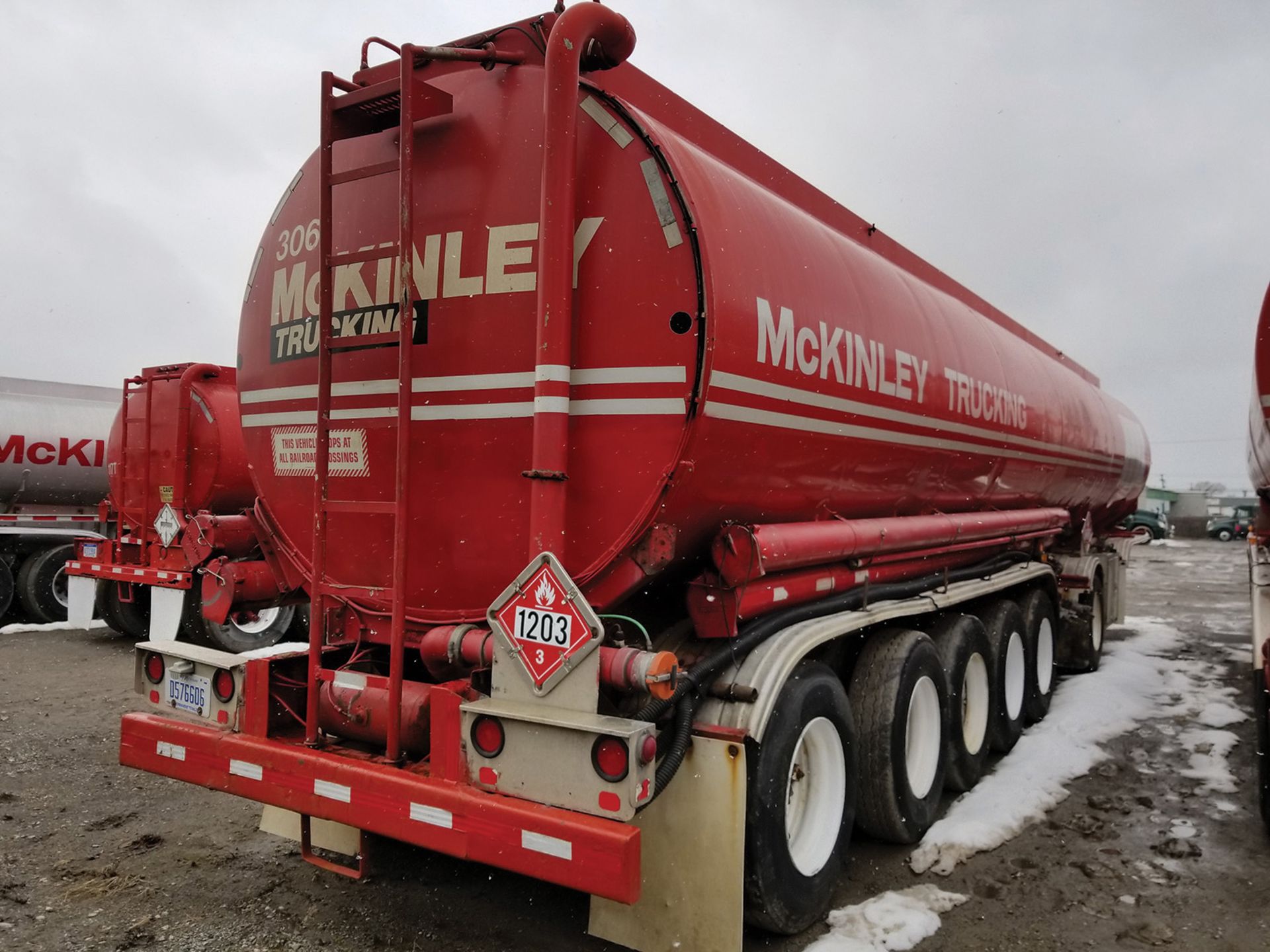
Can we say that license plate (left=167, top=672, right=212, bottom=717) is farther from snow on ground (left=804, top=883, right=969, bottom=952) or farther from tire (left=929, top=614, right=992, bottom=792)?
tire (left=929, top=614, right=992, bottom=792)

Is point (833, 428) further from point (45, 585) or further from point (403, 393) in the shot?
point (45, 585)

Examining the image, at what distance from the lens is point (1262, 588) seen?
6395mm

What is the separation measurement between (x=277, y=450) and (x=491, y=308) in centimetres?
135

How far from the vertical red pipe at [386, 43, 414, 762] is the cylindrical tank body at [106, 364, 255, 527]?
254 inches

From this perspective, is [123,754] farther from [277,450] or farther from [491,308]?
[491,308]

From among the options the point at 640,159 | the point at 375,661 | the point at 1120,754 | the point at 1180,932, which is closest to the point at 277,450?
the point at 375,661

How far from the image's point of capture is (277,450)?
157 inches

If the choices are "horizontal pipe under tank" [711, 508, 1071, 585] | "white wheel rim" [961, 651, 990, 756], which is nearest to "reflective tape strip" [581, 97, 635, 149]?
"horizontal pipe under tank" [711, 508, 1071, 585]

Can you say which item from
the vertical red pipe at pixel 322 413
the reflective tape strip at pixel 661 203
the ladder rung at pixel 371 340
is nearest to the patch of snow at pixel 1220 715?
the reflective tape strip at pixel 661 203

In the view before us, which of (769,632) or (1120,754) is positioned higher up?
(769,632)

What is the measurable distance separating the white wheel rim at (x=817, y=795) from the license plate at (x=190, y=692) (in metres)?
2.36

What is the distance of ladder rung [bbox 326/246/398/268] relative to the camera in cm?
340

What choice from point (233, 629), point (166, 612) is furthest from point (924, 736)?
point (166, 612)

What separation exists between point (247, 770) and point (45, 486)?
10.5m
